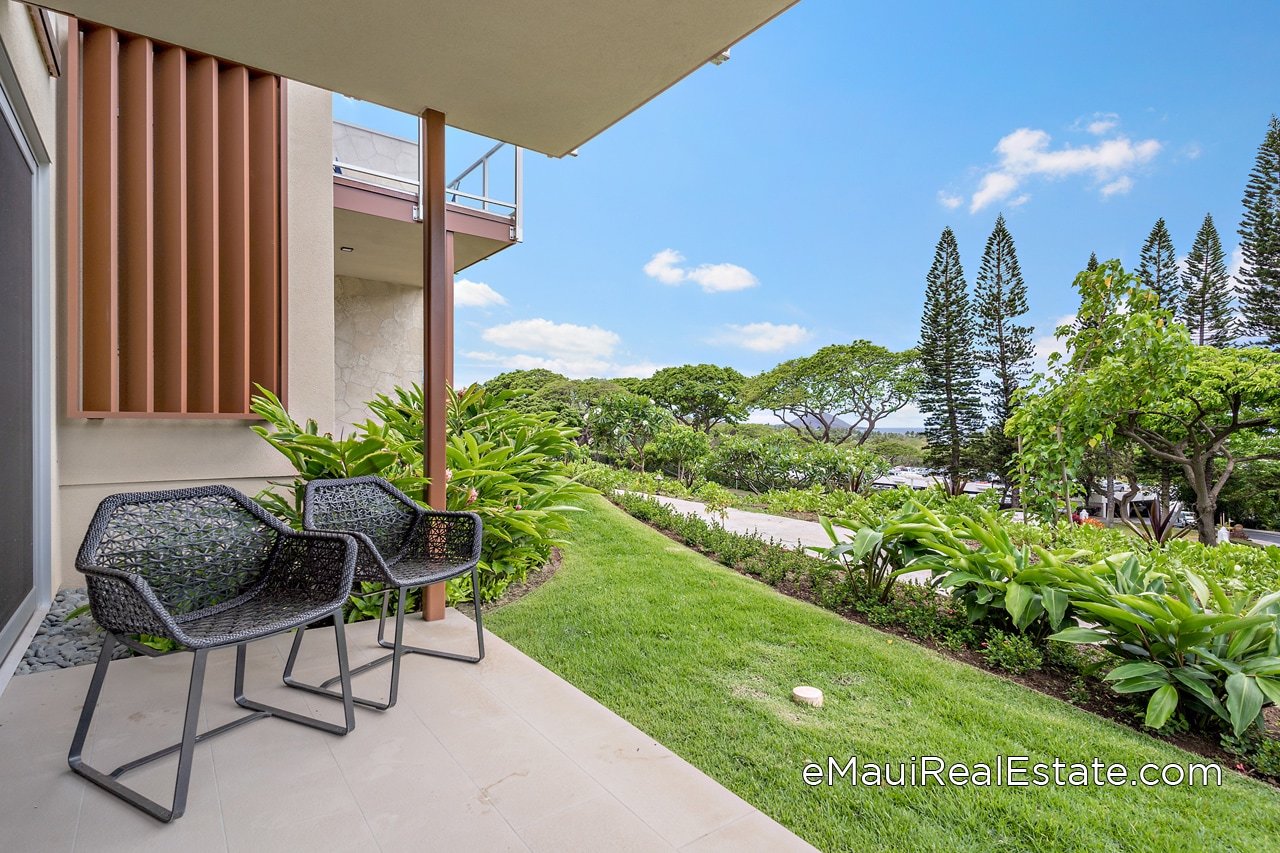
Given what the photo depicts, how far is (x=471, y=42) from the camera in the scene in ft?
7.35

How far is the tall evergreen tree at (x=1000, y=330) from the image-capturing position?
17.5m

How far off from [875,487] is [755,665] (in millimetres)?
8207

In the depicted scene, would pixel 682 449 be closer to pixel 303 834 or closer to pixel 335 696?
pixel 335 696

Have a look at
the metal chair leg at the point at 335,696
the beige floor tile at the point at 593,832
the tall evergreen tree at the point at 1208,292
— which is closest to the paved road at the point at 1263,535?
the tall evergreen tree at the point at 1208,292

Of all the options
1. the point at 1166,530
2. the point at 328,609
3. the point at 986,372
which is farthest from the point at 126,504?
the point at 986,372

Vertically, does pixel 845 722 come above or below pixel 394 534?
below

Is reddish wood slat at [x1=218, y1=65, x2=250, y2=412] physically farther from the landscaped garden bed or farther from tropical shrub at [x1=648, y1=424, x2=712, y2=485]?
tropical shrub at [x1=648, y1=424, x2=712, y2=485]

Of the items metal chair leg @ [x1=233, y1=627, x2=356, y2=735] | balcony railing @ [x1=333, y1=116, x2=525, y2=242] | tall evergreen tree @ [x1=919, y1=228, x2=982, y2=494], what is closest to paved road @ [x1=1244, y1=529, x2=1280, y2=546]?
tall evergreen tree @ [x1=919, y1=228, x2=982, y2=494]

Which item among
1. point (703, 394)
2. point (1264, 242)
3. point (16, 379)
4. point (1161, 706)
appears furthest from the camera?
point (703, 394)

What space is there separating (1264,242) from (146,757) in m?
19.9

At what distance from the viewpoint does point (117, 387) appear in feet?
11.0

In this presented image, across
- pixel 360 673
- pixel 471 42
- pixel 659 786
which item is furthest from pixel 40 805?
pixel 471 42

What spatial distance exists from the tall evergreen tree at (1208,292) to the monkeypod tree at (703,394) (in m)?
12.1

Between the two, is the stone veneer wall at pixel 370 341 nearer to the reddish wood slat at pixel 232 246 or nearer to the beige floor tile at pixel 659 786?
the reddish wood slat at pixel 232 246
